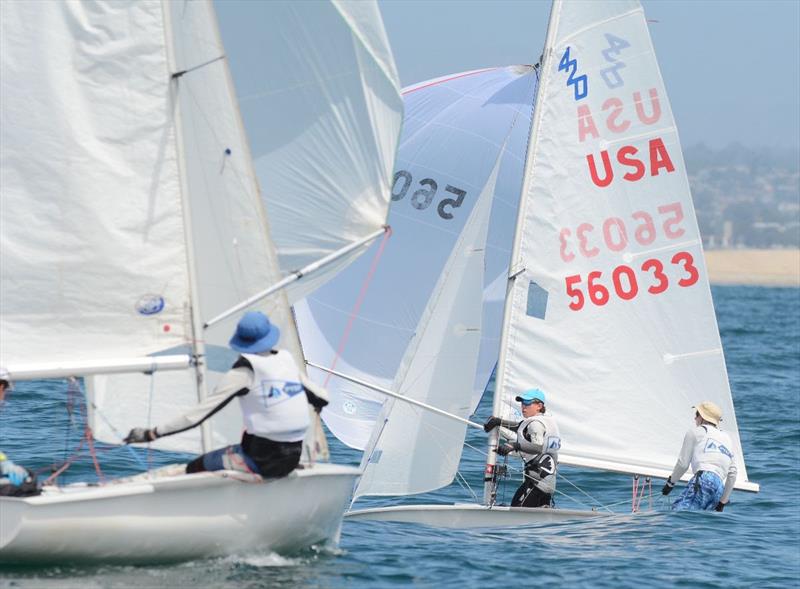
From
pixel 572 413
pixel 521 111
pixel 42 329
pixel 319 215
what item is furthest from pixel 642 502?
pixel 42 329

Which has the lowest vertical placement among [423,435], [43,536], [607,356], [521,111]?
[43,536]

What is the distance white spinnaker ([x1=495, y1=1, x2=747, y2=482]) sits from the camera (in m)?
12.9

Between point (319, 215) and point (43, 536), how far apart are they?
275 cm

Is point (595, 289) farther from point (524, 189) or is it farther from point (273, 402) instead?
point (273, 402)

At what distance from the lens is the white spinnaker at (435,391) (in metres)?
12.8

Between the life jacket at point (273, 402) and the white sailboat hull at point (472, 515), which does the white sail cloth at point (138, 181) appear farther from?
the white sailboat hull at point (472, 515)

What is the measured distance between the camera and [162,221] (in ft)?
31.0

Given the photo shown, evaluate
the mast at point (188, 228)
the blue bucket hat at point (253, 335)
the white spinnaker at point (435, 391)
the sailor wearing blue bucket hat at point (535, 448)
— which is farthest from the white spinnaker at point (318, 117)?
the white spinnaker at point (435, 391)

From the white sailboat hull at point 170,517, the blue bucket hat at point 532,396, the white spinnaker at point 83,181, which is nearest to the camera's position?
the white sailboat hull at point 170,517

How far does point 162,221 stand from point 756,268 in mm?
128146

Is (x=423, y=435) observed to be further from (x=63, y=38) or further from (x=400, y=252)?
(x=63, y=38)

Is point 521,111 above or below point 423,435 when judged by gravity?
above

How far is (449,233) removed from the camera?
13.8 m

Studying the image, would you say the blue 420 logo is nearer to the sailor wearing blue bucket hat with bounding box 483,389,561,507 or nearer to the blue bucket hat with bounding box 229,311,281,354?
the sailor wearing blue bucket hat with bounding box 483,389,561,507
